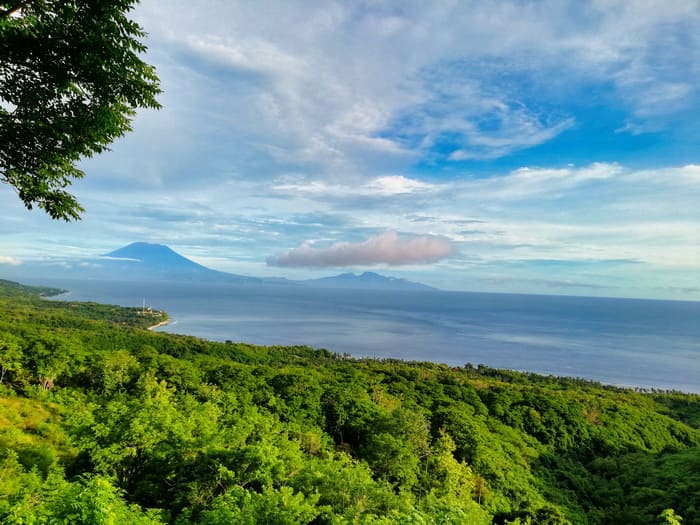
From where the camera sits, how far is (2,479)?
9547 mm

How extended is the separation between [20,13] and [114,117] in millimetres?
1807

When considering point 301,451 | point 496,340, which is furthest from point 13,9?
point 496,340

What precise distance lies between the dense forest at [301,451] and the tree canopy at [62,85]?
18.7 ft

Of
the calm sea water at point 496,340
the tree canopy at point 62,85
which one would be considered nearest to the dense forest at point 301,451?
the tree canopy at point 62,85

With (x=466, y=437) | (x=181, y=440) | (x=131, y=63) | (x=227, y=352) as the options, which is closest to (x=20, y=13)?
(x=131, y=63)

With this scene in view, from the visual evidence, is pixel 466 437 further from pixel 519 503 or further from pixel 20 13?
pixel 20 13

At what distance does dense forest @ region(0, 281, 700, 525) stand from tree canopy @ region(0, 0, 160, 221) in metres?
5.70

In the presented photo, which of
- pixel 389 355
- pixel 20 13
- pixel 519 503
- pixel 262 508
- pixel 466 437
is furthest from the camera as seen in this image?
pixel 389 355

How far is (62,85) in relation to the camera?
22.2 feet

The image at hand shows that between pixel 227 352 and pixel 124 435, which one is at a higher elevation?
pixel 124 435

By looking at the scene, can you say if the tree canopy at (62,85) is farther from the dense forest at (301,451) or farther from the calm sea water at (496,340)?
the calm sea water at (496,340)

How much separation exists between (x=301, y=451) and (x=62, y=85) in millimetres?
15645

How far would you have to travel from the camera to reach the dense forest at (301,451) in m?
9.82

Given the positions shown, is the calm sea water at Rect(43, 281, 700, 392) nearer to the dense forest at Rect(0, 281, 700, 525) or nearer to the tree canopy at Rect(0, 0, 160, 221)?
the dense forest at Rect(0, 281, 700, 525)
